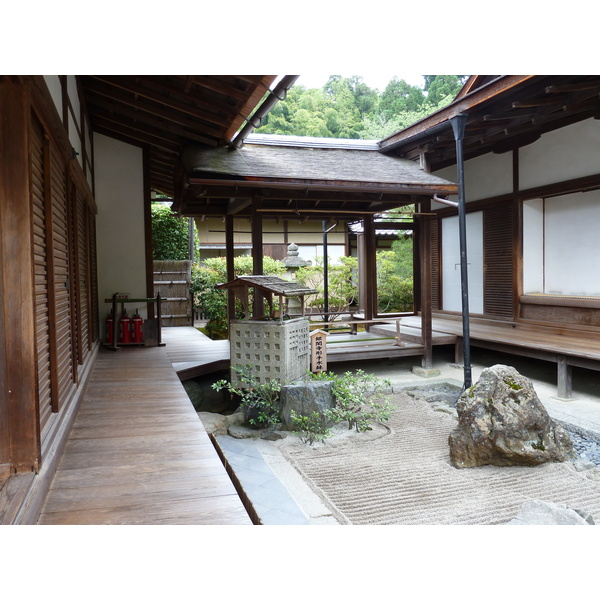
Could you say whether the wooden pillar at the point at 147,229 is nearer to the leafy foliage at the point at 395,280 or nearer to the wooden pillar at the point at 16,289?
the wooden pillar at the point at 16,289

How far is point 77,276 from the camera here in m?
4.94

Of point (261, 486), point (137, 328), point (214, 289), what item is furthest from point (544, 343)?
point (214, 289)

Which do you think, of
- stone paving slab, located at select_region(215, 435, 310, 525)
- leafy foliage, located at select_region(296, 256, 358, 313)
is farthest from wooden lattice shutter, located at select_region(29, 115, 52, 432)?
leafy foliage, located at select_region(296, 256, 358, 313)

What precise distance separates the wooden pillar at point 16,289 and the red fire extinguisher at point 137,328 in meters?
5.62

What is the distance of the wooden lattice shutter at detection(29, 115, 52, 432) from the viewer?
280 cm

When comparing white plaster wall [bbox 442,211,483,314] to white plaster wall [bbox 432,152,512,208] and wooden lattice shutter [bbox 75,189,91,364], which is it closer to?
white plaster wall [bbox 432,152,512,208]

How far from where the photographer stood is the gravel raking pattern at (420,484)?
393cm

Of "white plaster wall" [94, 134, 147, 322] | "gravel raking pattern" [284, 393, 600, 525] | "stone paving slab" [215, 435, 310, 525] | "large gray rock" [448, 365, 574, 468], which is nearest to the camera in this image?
"stone paving slab" [215, 435, 310, 525]

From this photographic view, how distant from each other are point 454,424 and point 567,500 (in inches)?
77.9

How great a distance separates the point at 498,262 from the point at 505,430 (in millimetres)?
6224

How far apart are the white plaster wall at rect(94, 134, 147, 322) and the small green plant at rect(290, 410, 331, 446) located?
405cm

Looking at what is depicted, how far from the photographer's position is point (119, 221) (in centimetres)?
837

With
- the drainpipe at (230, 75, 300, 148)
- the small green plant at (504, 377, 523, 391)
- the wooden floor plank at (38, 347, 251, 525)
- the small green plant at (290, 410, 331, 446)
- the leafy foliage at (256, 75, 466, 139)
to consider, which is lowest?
the small green plant at (290, 410, 331, 446)

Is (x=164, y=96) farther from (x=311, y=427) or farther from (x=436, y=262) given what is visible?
(x=436, y=262)
